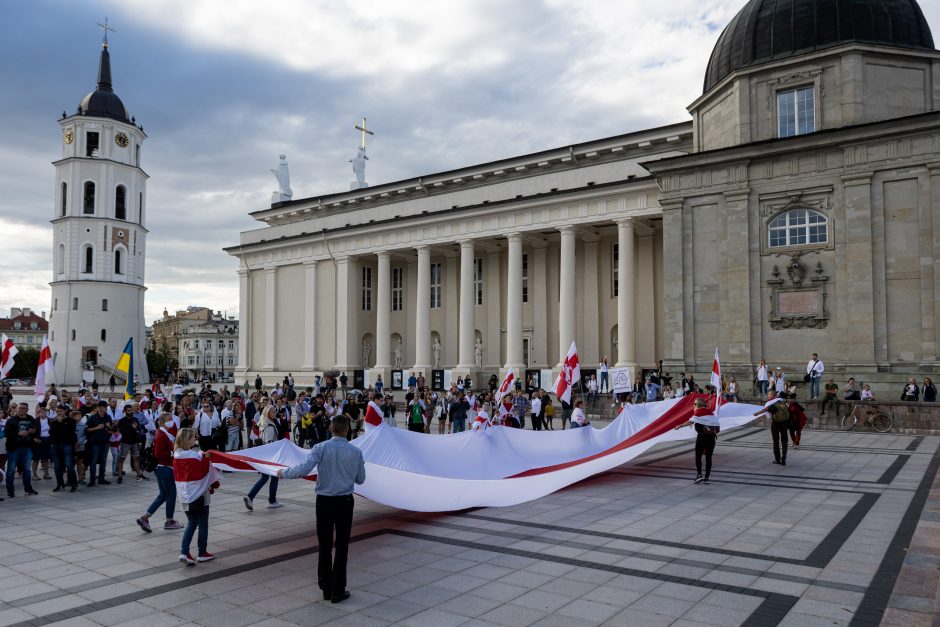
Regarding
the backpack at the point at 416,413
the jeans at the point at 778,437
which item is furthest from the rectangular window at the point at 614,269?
the jeans at the point at 778,437

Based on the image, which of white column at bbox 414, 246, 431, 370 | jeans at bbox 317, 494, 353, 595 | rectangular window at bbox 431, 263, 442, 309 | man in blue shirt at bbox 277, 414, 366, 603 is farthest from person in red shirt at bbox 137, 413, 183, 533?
rectangular window at bbox 431, 263, 442, 309

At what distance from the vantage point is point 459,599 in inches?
298

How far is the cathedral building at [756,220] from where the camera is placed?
97.3 ft

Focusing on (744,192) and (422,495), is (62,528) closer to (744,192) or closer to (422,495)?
(422,495)

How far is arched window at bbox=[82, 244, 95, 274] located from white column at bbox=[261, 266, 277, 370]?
2883 cm

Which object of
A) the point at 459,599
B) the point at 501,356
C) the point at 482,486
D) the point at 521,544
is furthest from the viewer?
the point at 501,356

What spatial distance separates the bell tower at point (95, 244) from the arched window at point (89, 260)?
97 mm

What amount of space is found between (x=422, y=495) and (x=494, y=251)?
40861 millimetres

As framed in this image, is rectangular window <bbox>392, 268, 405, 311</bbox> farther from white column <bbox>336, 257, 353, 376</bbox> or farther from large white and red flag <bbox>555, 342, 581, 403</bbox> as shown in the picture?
large white and red flag <bbox>555, 342, 581, 403</bbox>

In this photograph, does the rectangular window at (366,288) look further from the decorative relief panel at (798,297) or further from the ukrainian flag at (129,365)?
the ukrainian flag at (129,365)

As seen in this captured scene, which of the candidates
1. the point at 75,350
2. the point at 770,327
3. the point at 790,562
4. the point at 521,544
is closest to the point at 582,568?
the point at 521,544

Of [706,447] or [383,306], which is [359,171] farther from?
[706,447]

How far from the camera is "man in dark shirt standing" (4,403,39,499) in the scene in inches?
566

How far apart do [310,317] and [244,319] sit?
8.54 m
